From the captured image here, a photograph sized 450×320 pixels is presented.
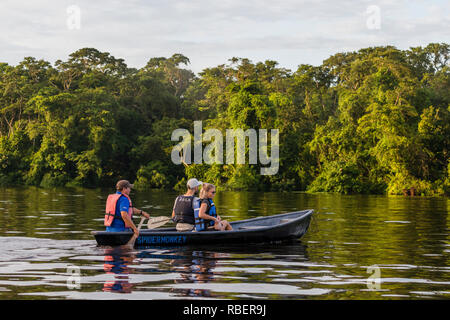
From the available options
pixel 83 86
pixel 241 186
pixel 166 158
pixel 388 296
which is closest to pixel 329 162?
pixel 241 186

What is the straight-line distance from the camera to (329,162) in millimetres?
47719

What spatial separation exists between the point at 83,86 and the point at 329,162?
25.2m

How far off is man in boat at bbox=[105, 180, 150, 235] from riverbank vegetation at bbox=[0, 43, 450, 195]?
32.2 meters

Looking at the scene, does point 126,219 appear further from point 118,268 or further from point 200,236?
point 118,268

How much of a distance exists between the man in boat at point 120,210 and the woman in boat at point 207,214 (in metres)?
1.30

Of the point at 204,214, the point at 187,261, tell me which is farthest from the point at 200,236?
the point at 187,261

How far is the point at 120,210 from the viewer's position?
1217cm

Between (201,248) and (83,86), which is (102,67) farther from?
(201,248)

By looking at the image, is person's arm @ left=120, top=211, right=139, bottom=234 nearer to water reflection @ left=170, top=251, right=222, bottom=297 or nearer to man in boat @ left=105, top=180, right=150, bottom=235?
man in boat @ left=105, top=180, right=150, bottom=235

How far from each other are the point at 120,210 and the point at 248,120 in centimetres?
3801

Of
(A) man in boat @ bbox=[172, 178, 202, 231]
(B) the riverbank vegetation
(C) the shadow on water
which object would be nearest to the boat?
(C) the shadow on water

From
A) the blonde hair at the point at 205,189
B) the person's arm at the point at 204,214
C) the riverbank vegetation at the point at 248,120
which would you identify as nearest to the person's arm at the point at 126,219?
the person's arm at the point at 204,214

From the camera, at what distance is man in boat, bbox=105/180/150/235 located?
12.0 m

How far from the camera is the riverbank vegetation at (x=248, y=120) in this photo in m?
44.4
